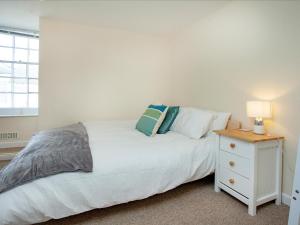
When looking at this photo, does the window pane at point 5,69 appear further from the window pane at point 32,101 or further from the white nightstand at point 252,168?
the white nightstand at point 252,168

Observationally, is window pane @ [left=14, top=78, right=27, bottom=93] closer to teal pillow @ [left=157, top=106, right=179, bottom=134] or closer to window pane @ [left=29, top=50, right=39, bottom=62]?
window pane @ [left=29, top=50, right=39, bottom=62]

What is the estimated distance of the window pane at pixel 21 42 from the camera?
11.3ft

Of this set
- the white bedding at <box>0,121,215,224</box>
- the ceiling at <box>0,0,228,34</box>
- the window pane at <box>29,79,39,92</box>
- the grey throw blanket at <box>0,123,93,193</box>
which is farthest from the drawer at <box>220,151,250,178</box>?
the window pane at <box>29,79,39,92</box>

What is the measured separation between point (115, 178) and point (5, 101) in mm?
3028

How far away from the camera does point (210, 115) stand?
232cm

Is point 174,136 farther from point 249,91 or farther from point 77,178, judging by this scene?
point 77,178

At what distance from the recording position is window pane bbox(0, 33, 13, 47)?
3.36m

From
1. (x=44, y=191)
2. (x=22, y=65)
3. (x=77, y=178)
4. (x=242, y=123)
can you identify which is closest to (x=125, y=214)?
(x=77, y=178)

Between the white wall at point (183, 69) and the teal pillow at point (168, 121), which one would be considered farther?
the teal pillow at point (168, 121)

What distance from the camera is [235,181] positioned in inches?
72.8

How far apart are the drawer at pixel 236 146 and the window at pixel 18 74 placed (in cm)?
333

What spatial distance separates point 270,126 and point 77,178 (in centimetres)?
191

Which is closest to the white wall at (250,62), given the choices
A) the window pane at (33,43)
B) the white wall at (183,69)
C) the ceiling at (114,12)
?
the white wall at (183,69)

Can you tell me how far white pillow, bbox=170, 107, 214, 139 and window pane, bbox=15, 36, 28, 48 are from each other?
3.12 m
